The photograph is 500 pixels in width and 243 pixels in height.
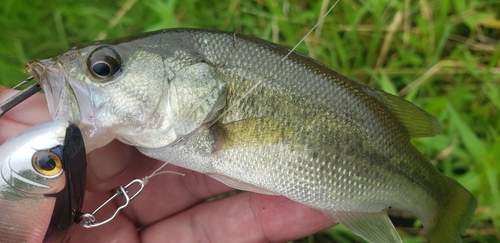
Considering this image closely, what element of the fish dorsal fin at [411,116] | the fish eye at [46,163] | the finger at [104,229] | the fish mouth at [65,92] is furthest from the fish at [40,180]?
the fish dorsal fin at [411,116]

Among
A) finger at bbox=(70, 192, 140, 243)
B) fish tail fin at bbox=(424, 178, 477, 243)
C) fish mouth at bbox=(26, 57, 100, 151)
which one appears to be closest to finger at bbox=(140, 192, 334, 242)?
finger at bbox=(70, 192, 140, 243)

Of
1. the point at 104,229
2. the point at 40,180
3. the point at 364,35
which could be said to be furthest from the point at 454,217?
the point at 40,180

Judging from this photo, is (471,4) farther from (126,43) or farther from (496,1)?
(126,43)

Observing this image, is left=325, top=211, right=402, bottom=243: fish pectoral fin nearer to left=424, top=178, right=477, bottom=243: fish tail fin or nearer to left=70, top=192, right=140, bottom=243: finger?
left=424, top=178, right=477, bottom=243: fish tail fin

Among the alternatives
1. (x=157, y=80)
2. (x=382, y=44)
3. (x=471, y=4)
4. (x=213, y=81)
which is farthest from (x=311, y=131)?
(x=471, y=4)

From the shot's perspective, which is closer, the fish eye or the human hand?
the fish eye

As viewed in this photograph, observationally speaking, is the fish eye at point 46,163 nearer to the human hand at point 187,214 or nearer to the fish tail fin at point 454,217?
the human hand at point 187,214
